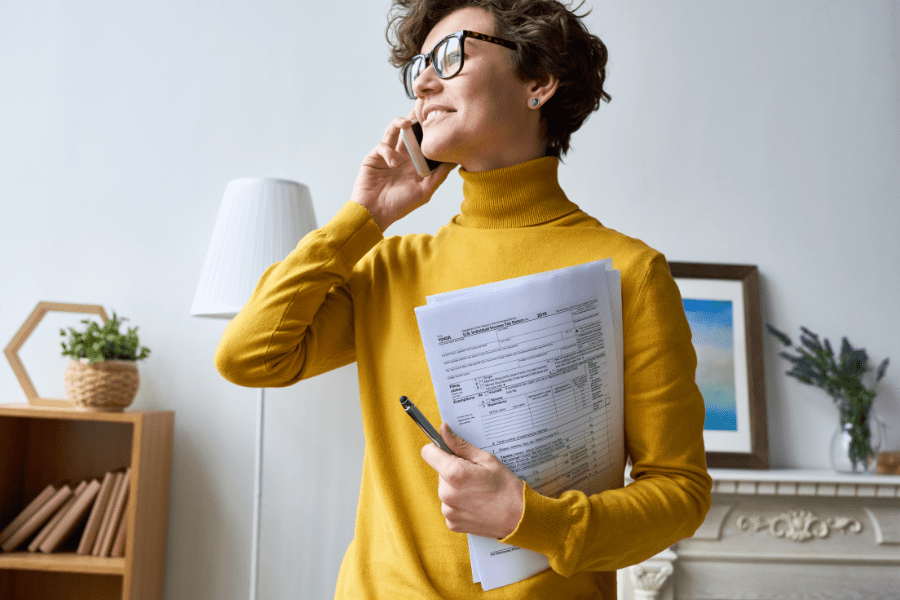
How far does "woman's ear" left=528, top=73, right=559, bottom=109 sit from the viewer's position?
910mm

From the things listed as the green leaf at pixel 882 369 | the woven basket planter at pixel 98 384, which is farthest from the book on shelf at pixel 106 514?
the green leaf at pixel 882 369

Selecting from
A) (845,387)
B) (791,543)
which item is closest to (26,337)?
(791,543)

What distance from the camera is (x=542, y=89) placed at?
36.0 inches

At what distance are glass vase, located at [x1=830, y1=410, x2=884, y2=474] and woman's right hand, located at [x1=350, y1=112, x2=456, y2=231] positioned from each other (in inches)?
71.1

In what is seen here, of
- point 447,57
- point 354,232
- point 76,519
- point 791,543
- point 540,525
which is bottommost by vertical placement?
point 791,543

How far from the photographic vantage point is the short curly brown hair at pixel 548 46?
88 centimetres

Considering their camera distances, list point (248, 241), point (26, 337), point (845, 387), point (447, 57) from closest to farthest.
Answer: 1. point (447, 57)
2. point (248, 241)
3. point (26, 337)
4. point (845, 387)

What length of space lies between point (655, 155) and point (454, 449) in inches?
73.1

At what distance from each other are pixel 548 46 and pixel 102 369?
5.04 ft

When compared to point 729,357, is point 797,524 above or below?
below

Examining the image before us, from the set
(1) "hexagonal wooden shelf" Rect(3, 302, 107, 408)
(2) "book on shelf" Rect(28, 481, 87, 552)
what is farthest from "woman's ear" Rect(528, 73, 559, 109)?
(2) "book on shelf" Rect(28, 481, 87, 552)

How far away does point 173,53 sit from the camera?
2.18 meters

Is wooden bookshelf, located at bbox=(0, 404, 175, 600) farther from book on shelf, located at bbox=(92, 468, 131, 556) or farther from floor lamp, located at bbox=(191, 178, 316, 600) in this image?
floor lamp, located at bbox=(191, 178, 316, 600)

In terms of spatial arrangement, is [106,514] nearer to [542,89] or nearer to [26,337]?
[26,337]
